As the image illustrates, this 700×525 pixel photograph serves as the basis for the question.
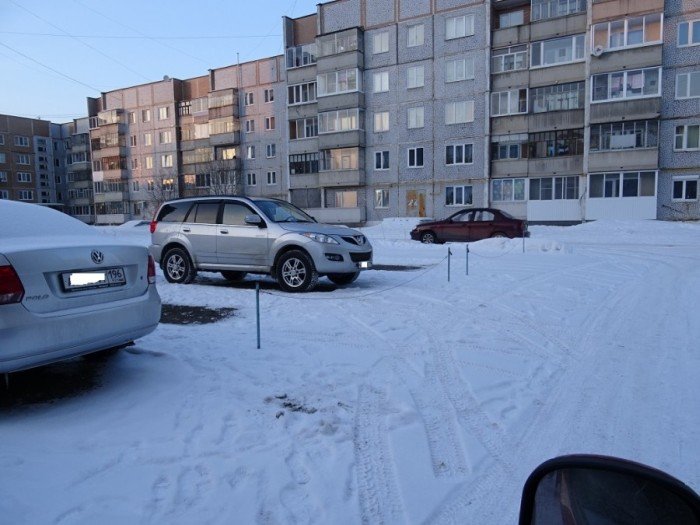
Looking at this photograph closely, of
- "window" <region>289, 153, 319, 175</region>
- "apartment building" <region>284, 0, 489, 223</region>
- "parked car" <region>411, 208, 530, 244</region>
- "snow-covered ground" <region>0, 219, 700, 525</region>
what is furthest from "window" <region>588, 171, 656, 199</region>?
"snow-covered ground" <region>0, 219, 700, 525</region>

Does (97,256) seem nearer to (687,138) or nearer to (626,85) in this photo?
(626,85)

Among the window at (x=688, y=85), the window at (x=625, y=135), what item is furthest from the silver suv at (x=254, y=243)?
the window at (x=688, y=85)

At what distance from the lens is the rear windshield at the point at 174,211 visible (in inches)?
419

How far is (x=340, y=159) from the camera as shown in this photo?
40.5 m

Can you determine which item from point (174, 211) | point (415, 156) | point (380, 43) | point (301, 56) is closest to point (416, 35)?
point (380, 43)

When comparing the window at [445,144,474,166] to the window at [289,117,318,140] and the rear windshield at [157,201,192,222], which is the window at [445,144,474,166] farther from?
the rear windshield at [157,201,192,222]

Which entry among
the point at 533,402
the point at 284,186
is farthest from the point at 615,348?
the point at 284,186

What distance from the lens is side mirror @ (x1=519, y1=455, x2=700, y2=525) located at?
1193 millimetres

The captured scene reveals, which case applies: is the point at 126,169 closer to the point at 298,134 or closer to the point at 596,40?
the point at 298,134

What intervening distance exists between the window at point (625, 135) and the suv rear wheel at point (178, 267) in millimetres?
29058

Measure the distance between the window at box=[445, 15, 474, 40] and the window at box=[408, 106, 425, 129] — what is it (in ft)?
17.0

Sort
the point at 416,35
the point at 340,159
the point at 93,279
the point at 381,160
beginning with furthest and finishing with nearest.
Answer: the point at 340,159 → the point at 381,160 → the point at 416,35 → the point at 93,279

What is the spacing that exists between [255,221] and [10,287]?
6.03 meters

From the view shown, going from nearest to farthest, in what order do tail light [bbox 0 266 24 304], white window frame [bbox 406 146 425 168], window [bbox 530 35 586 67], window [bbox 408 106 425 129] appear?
tail light [bbox 0 266 24 304], window [bbox 530 35 586 67], window [bbox 408 106 425 129], white window frame [bbox 406 146 425 168]
